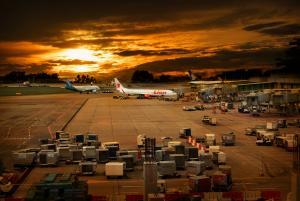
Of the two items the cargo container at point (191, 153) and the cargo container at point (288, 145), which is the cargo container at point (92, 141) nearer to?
the cargo container at point (191, 153)

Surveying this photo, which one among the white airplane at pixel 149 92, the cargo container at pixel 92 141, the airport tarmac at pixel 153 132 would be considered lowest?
the airport tarmac at pixel 153 132

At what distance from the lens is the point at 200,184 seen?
31312mm

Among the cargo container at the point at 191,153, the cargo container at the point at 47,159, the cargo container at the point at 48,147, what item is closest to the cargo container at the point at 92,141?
the cargo container at the point at 48,147

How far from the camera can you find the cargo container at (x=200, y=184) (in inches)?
1228

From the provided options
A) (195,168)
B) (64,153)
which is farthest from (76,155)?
(195,168)

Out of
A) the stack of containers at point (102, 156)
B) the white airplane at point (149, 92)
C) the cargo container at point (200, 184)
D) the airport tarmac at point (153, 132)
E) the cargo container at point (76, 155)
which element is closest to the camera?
the cargo container at point (200, 184)

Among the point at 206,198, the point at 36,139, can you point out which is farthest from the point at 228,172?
the point at 36,139

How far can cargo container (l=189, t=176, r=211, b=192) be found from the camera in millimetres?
31188

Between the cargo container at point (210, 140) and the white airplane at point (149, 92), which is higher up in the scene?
the white airplane at point (149, 92)

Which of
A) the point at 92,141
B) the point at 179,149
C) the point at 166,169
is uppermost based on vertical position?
the point at 179,149

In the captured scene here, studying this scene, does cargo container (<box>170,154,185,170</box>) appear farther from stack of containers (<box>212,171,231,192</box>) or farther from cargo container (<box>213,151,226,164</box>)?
stack of containers (<box>212,171,231,192</box>)

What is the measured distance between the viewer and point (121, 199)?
28953 millimetres

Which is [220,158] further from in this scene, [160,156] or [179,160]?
[160,156]

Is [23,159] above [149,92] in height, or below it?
below
